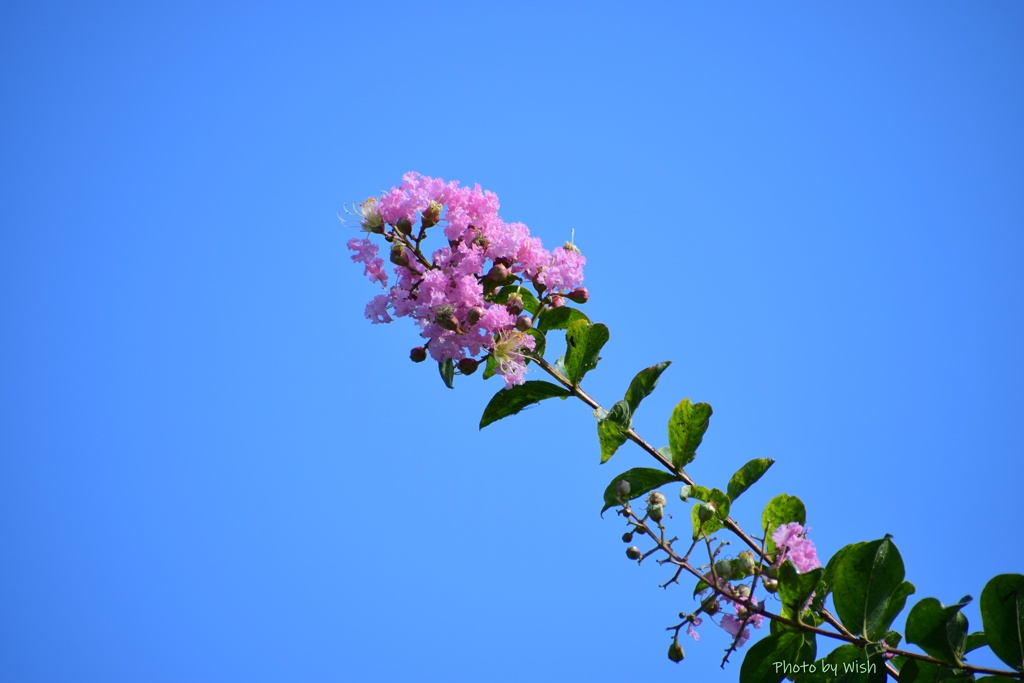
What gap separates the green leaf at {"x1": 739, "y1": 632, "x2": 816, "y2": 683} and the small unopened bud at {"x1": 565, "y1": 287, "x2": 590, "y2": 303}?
1256 millimetres

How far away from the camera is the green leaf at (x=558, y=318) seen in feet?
9.37

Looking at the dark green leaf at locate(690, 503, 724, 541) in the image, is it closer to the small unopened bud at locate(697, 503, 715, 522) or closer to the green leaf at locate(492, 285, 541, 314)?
the small unopened bud at locate(697, 503, 715, 522)

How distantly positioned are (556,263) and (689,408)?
0.69m

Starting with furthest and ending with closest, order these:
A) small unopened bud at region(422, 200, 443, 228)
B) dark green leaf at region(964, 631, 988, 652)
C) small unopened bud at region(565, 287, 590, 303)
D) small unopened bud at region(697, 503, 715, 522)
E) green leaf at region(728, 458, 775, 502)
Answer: small unopened bud at region(565, 287, 590, 303), small unopened bud at region(422, 200, 443, 228), green leaf at region(728, 458, 775, 502), small unopened bud at region(697, 503, 715, 522), dark green leaf at region(964, 631, 988, 652)

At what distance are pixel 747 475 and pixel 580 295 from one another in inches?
33.7

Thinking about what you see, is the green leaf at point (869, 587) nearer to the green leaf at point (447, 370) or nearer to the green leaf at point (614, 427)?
the green leaf at point (614, 427)

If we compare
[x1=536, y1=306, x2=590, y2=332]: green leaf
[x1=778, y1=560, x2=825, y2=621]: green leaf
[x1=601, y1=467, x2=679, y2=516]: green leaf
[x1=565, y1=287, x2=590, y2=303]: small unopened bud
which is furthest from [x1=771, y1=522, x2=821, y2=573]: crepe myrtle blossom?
[x1=565, y1=287, x2=590, y2=303]: small unopened bud

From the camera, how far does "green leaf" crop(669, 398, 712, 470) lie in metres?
2.67

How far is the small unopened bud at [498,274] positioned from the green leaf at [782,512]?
1.09 m

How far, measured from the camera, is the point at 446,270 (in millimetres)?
2729

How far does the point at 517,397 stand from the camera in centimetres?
278

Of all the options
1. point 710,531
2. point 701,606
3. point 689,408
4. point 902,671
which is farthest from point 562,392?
point 902,671

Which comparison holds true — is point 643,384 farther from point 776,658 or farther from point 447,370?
point 776,658

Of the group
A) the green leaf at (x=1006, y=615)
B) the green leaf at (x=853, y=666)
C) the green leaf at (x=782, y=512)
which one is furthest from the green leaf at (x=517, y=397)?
the green leaf at (x=1006, y=615)
